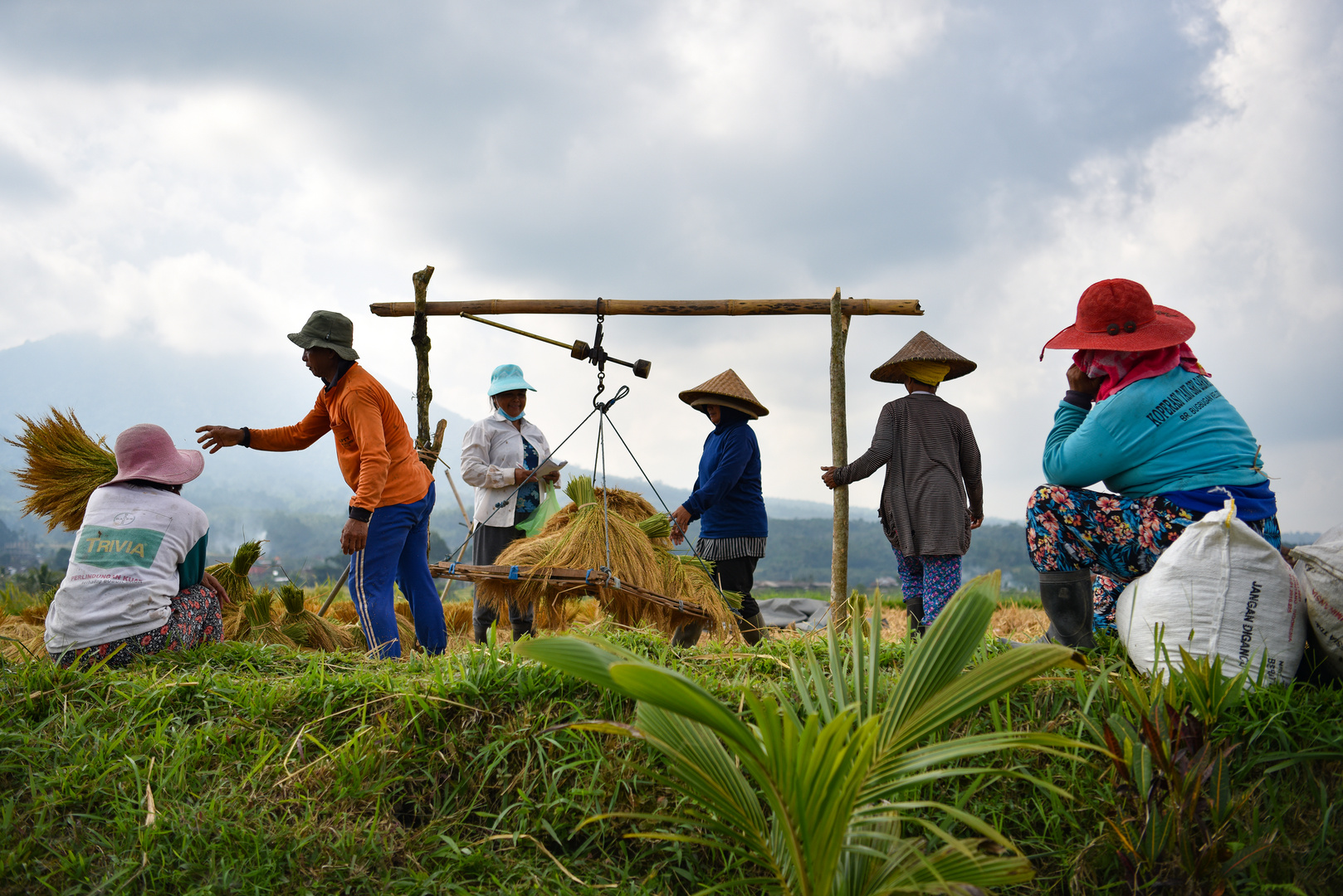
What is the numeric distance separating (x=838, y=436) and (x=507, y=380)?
8.06 ft

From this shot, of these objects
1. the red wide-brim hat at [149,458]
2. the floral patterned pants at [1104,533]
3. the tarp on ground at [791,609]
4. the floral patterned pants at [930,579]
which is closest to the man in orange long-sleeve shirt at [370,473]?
the red wide-brim hat at [149,458]

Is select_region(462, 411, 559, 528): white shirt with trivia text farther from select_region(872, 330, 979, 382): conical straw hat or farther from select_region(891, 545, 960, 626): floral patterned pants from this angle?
select_region(891, 545, 960, 626): floral patterned pants

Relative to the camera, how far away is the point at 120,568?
11.3 feet

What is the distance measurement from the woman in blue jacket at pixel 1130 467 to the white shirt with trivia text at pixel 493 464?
144 inches

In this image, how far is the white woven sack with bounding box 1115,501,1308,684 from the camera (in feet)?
8.24

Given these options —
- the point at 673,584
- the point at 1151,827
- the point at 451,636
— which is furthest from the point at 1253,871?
the point at 451,636

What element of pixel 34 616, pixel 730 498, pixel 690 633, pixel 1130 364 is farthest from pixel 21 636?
pixel 1130 364

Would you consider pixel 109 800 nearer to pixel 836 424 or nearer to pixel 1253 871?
pixel 1253 871

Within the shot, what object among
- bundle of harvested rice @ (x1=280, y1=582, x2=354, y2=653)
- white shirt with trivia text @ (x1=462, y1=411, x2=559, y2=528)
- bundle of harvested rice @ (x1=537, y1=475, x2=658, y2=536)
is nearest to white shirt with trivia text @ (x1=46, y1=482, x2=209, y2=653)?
bundle of harvested rice @ (x1=280, y1=582, x2=354, y2=653)

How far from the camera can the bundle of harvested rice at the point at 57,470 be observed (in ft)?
14.6

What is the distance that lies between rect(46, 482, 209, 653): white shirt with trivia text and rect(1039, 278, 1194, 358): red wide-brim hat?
13.1ft

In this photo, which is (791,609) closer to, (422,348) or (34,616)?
(422,348)

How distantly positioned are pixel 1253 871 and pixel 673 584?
10.0 feet

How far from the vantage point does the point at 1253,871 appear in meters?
2.00
